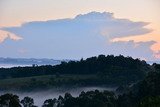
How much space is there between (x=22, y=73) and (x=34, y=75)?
25.5 feet

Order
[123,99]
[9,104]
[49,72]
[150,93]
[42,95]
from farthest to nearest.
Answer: [49,72] → [42,95] → [123,99] → [150,93] → [9,104]

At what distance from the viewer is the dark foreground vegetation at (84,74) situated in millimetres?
166250

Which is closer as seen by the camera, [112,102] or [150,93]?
[150,93]

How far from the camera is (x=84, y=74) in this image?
17888 cm

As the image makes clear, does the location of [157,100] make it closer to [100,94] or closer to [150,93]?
[150,93]

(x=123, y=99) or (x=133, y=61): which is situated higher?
(x=133, y=61)

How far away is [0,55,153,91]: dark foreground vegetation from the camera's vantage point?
6545 inches

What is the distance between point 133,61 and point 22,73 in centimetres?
4044

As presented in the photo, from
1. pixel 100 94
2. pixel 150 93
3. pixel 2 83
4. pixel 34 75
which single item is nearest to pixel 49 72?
pixel 34 75

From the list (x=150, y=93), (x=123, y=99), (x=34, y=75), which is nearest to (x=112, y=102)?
(x=123, y=99)

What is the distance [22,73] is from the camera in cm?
18988

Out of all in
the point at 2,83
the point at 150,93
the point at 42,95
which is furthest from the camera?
the point at 2,83

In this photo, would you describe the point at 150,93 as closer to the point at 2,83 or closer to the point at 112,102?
the point at 112,102

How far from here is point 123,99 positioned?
88000mm
